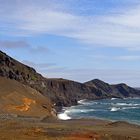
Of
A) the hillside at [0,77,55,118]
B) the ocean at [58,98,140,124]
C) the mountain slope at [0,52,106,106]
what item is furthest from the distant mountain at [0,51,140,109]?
the hillside at [0,77,55,118]

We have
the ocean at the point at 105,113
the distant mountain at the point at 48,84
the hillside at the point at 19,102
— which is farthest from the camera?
the distant mountain at the point at 48,84

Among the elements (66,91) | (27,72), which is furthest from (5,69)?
(66,91)

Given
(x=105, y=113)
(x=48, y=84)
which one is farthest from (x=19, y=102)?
(x=48, y=84)

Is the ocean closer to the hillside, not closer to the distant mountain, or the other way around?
the hillside

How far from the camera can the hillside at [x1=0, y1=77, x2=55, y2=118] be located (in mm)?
62047

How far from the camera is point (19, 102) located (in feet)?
216

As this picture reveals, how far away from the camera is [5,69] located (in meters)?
93.7

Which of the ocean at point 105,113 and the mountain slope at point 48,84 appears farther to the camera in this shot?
the mountain slope at point 48,84

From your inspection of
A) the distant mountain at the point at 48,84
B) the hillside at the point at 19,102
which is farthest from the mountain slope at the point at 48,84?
the hillside at the point at 19,102

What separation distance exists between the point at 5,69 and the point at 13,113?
3433cm

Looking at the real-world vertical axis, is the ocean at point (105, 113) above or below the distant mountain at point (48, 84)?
below

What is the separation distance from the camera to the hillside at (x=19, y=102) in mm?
62047

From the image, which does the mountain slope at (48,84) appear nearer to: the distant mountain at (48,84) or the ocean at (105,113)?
the distant mountain at (48,84)

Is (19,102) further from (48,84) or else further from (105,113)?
(48,84)
